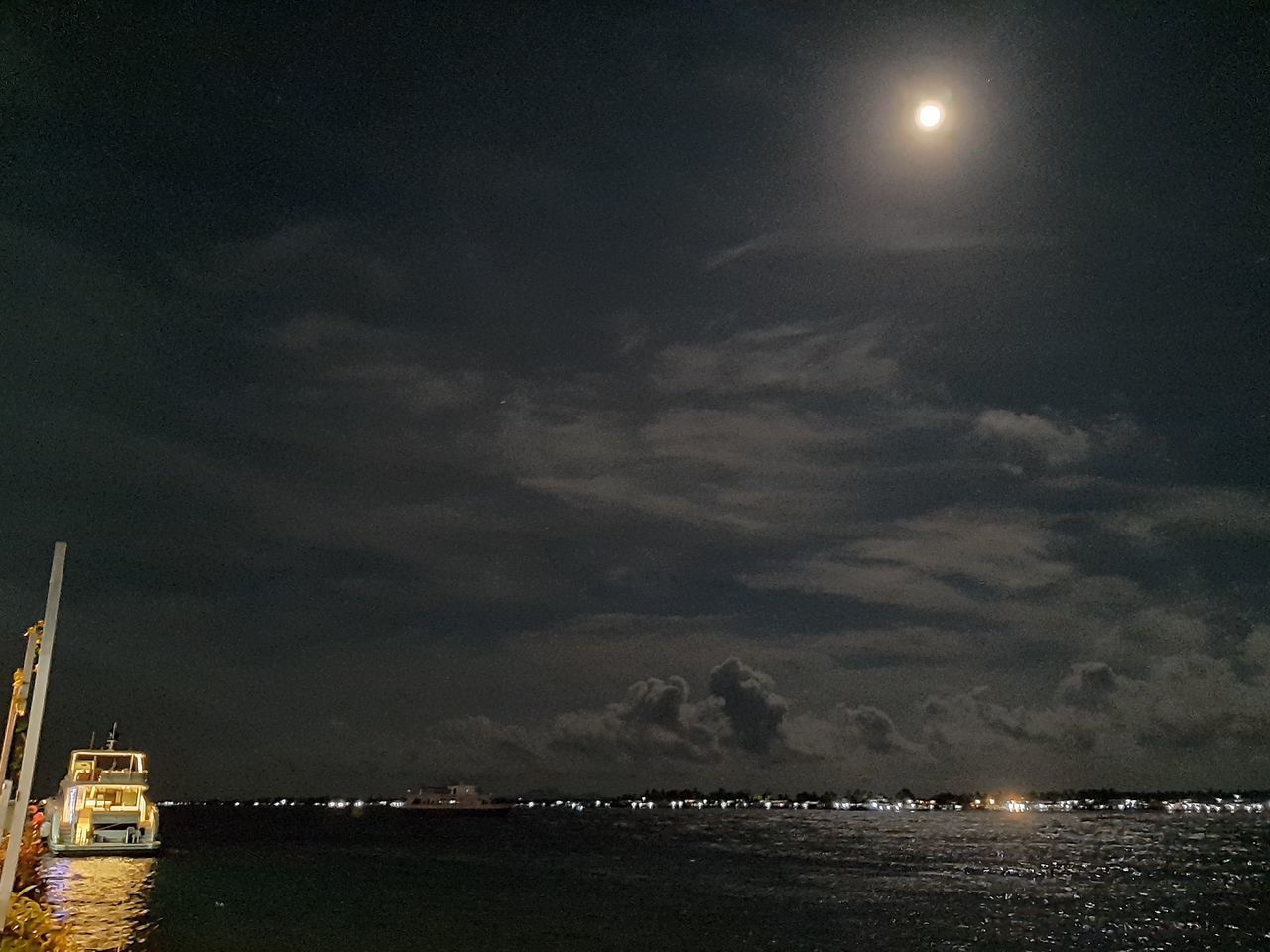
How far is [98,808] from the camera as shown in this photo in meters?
64.7

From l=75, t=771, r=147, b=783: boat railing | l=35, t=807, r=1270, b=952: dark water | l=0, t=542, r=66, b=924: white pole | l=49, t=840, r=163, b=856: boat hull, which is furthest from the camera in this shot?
l=75, t=771, r=147, b=783: boat railing

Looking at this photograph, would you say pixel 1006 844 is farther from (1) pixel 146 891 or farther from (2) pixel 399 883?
(1) pixel 146 891

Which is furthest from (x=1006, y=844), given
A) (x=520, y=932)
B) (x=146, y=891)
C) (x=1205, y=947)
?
(x=146, y=891)

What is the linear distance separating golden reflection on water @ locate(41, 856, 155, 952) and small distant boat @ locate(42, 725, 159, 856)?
1.11 metres

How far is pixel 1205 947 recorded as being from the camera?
142 ft

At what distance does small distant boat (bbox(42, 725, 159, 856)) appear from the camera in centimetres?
6369

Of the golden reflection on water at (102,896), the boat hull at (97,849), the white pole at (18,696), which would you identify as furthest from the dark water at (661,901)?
the white pole at (18,696)

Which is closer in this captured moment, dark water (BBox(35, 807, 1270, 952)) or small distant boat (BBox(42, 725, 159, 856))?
dark water (BBox(35, 807, 1270, 952))

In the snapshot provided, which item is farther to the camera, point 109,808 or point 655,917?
point 109,808

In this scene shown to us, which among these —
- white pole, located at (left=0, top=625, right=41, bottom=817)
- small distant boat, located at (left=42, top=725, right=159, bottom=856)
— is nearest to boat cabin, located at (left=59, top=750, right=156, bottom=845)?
small distant boat, located at (left=42, top=725, right=159, bottom=856)

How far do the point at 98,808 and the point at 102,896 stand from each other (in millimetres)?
21040

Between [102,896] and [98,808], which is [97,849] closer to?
[98,808]

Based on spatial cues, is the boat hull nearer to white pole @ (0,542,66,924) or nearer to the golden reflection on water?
the golden reflection on water

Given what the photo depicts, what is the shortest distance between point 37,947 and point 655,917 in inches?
1675
